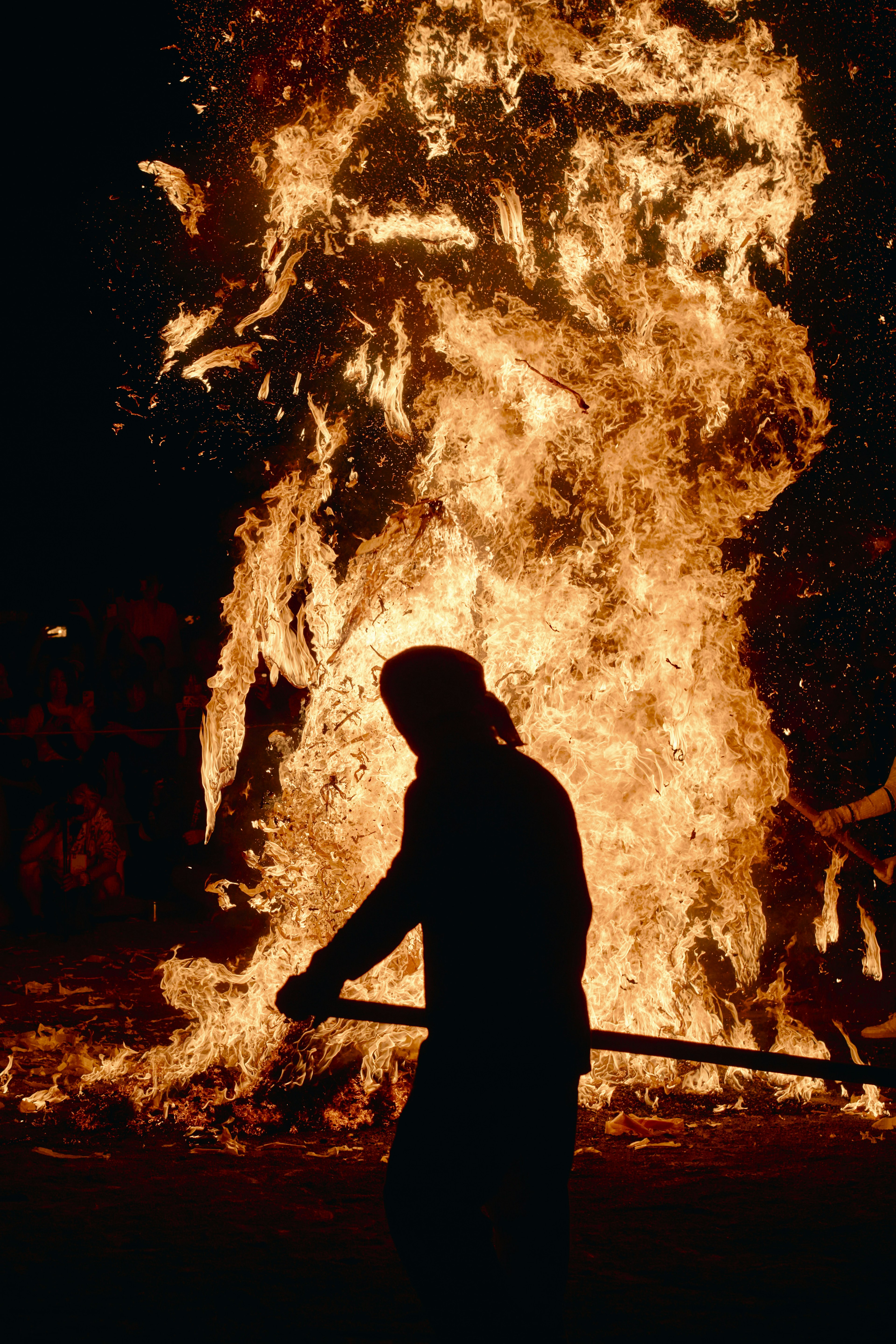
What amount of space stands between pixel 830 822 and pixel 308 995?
16.3 feet

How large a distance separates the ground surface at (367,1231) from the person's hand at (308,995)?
1.72 feet

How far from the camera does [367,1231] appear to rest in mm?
3727

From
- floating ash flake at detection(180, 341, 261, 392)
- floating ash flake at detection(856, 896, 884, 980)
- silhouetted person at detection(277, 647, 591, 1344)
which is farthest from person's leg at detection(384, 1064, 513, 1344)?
floating ash flake at detection(180, 341, 261, 392)

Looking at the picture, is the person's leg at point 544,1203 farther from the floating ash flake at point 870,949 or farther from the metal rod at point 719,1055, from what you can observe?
the floating ash flake at point 870,949

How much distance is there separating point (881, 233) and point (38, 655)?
30.0ft

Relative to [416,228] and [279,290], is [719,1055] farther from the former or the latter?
[416,228]

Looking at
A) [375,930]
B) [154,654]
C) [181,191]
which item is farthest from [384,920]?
[154,654]

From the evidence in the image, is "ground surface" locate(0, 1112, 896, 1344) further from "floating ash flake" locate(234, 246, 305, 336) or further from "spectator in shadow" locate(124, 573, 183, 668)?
"spectator in shadow" locate(124, 573, 183, 668)

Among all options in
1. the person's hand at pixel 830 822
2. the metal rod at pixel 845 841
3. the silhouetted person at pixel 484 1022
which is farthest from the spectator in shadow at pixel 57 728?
the silhouetted person at pixel 484 1022

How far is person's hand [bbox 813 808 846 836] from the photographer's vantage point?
6.39 metres

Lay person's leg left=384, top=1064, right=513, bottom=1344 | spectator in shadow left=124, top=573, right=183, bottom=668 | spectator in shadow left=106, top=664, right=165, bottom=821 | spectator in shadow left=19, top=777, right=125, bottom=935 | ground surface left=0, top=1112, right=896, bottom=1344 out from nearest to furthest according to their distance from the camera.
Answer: person's leg left=384, top=1064, right=513, bottom=1344 → ground surface left=0, top=1112, right=896, bottom=1344 → spectator in shadow left=19, top=777, right=125, bottom=935 → spectator in shadow left=106, top=664, right=165, bottom=821 → spectator in shadow left=124, top=573, right=183, bottom=668

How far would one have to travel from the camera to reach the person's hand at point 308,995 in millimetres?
2348

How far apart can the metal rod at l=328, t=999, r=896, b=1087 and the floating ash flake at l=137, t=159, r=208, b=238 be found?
5.81 metres

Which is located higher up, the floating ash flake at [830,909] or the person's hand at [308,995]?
the floating ash flake at [830,909]
